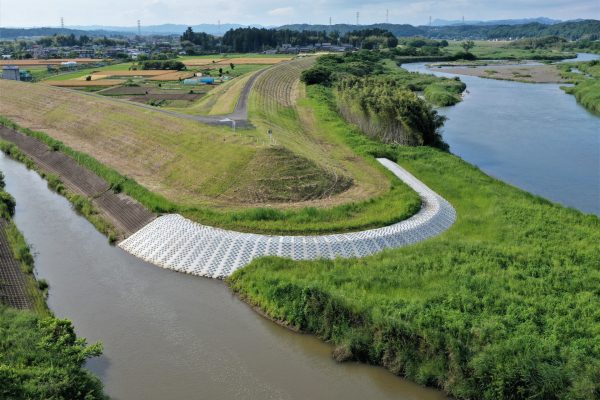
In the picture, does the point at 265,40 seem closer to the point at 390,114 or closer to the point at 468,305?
the point at 390,114

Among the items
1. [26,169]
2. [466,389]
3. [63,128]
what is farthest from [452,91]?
[466,389]

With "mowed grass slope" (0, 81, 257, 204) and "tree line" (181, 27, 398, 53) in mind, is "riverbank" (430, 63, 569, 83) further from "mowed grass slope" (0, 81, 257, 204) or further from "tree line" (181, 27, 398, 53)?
"mowed grass slope" (0, 81, 257, 204)

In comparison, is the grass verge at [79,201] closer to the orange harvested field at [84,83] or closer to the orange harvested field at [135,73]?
the orange harvested field at [84,83]

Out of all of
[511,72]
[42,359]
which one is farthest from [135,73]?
[42,359]

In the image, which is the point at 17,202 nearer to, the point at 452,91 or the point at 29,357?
the point at 29,357

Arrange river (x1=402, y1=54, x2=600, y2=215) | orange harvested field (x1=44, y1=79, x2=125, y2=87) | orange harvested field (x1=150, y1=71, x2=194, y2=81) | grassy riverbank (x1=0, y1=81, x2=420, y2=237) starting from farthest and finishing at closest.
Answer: orange harvested field (x1=150, y1=71, x2=194, y2=81) → orange harvested field (x1=44, y1=79, x2=125, y2=87) → river (x1=402, y1=54, x2=600, y2=215) → grassy riverbank (x1=0, y1=81, x2=420, y2=237)

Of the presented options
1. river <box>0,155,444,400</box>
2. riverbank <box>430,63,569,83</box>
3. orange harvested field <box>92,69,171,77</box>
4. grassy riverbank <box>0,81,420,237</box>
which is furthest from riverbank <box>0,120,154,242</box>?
riverbank <box>430,63,569,83</box>

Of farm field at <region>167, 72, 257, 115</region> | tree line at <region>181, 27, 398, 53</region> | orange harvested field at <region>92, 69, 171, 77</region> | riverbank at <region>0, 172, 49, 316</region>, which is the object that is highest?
tree line at <region>181, 27, 398, 53</region>
